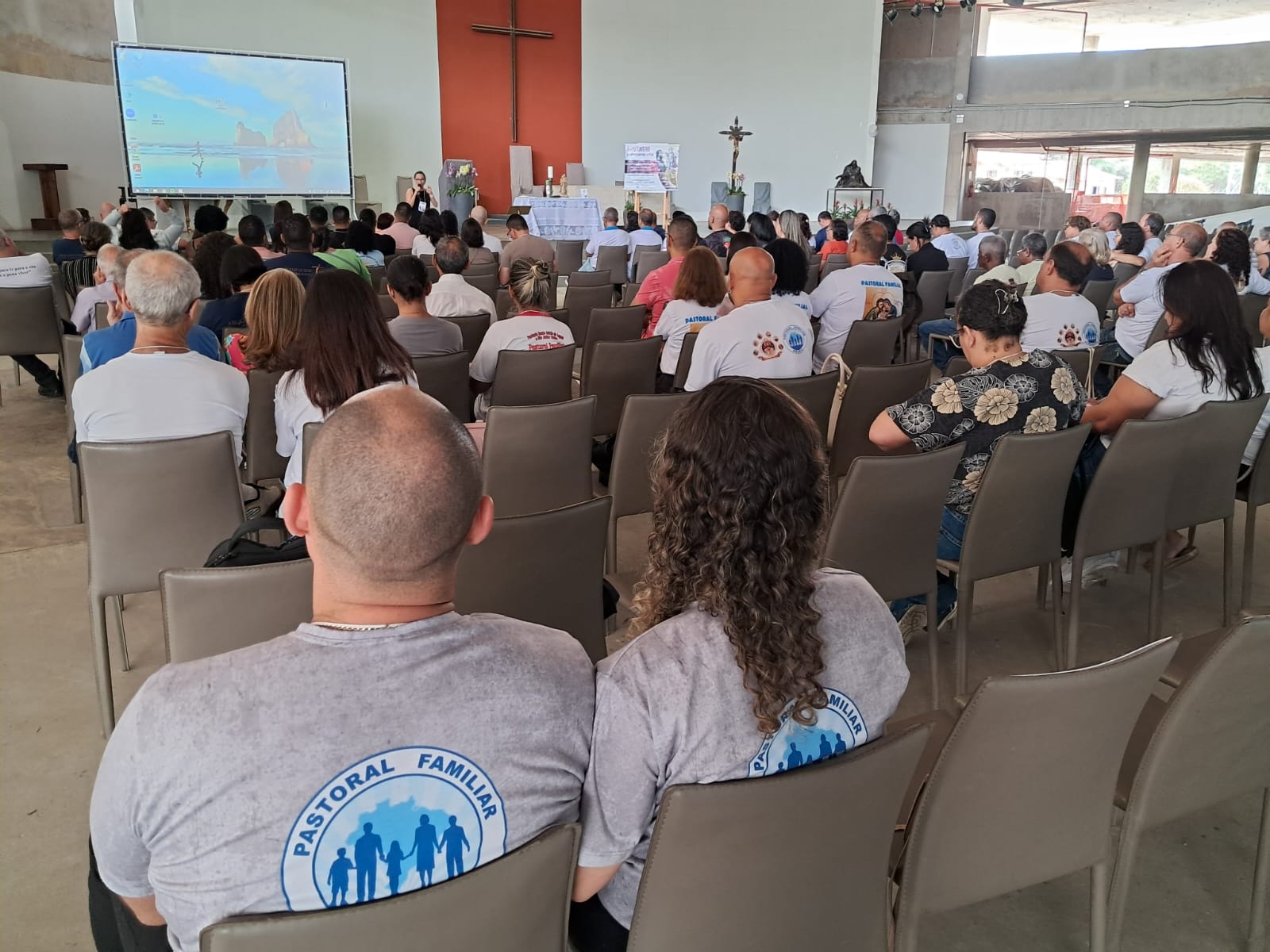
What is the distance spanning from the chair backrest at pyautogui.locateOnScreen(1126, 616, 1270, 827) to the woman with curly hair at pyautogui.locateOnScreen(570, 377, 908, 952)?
21.3 inches

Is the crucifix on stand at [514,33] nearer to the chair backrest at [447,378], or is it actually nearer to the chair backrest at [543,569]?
the chair backrest at [447,378]

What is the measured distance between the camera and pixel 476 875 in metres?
0.97

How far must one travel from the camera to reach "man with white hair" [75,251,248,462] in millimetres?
2783

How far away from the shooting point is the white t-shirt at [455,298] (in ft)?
16.6

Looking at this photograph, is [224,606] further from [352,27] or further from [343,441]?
[352,27]

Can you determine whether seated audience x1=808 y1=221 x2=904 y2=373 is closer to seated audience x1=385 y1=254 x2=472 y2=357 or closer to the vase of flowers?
seated audience x1=385 y1=254 x2=472 y2=357

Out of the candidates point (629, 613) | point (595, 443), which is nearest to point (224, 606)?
point (629, 613)

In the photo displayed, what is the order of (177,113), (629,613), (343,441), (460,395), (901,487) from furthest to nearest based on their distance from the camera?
(177,113) → (460,395) → (629,613) → (901,487) → (343,441)

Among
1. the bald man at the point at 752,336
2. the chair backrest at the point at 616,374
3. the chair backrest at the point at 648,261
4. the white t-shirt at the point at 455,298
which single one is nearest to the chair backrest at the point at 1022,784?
the bald man at the point at 752,336

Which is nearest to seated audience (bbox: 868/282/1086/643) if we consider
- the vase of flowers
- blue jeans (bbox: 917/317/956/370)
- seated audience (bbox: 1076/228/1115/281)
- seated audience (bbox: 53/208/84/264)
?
blue jeans (bbox: 917/317/956/370)

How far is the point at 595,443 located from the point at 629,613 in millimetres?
1285

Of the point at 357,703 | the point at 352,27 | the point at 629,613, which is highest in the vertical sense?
the point at 352,27

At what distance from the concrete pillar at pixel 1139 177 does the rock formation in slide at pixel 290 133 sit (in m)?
13.8

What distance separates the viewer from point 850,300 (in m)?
5.26
